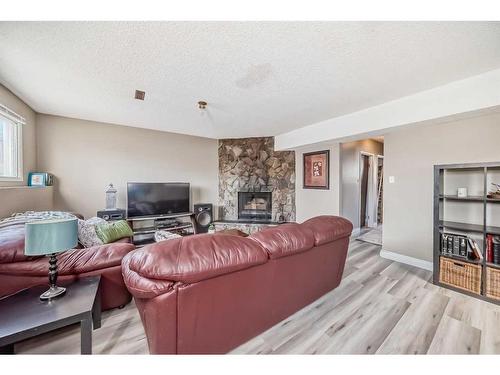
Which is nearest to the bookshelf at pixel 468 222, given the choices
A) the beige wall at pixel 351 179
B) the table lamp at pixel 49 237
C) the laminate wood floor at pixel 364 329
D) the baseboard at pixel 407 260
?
the laminate wood floor at pixel 364 329

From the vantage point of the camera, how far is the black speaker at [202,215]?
15.2ft

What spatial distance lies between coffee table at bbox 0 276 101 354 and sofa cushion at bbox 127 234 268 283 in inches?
17.3

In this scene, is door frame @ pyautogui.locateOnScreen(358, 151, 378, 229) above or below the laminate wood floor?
above

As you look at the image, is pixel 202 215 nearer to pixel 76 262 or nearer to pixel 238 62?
pixel 76 262

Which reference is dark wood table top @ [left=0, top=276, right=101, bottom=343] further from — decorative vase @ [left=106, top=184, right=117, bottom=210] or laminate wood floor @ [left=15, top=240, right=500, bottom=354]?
decorative vase @ [left=106, top=184, right=117, bottom=210]

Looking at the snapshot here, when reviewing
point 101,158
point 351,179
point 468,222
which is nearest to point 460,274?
Result: point 468,222

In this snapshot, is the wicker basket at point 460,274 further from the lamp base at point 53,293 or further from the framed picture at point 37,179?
the framed picture at point 37,179

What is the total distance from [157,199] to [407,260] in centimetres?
451

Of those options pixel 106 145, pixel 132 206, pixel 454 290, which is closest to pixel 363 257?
pixel 454 290

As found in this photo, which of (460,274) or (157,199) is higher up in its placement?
(157,199)

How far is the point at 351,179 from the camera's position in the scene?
4457mm

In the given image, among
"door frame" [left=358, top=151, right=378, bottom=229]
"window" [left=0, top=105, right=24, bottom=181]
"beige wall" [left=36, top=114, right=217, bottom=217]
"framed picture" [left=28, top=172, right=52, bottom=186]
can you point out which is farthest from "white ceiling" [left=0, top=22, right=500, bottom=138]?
"door frame" [left=358, top=151, right=378, bottom=229]

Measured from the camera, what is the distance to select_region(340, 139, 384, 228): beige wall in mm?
4195

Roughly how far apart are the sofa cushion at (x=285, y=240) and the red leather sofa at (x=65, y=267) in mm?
1261
